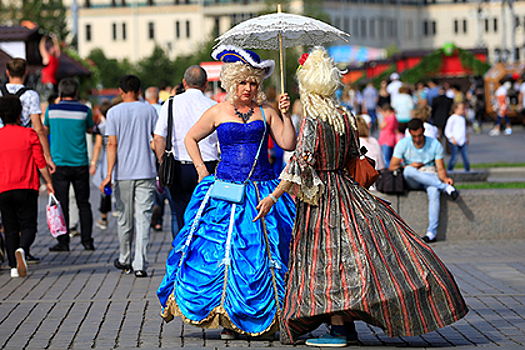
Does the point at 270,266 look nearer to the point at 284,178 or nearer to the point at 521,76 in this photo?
the point at 284,178

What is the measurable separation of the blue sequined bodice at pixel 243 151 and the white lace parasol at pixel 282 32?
67 cm

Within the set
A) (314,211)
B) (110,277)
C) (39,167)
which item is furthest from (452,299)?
(39,167)

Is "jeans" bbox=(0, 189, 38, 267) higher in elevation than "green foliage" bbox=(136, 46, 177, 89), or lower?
lower

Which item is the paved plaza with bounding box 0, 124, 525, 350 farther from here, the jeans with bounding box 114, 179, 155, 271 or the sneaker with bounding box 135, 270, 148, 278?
the jeans with bounding box 114, 179, 155, 271

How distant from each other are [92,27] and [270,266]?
338 ft

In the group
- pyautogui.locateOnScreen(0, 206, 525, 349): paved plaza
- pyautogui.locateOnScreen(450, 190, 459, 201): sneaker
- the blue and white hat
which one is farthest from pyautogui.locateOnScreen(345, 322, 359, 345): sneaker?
pyautogui.locateOnScreen(450, 190, 459, 201): sneaker

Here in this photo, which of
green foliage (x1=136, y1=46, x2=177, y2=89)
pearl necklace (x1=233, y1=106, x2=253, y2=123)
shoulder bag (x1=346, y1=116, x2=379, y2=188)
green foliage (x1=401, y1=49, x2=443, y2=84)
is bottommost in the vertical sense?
shoulder bag (x1=346, y1=116, x2=379, y2=188)

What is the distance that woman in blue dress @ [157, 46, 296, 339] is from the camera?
6008mm

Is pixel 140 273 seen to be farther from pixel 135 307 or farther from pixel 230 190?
pixel 230 190

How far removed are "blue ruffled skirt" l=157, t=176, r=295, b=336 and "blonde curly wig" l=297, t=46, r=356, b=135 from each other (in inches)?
26.9

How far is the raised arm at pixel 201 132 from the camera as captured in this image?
648 cm

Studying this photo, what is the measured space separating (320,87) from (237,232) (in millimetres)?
1066

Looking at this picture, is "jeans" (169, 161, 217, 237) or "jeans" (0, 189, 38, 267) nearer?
"jeans" (169, 161, 217, 237)

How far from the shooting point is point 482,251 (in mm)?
10195
